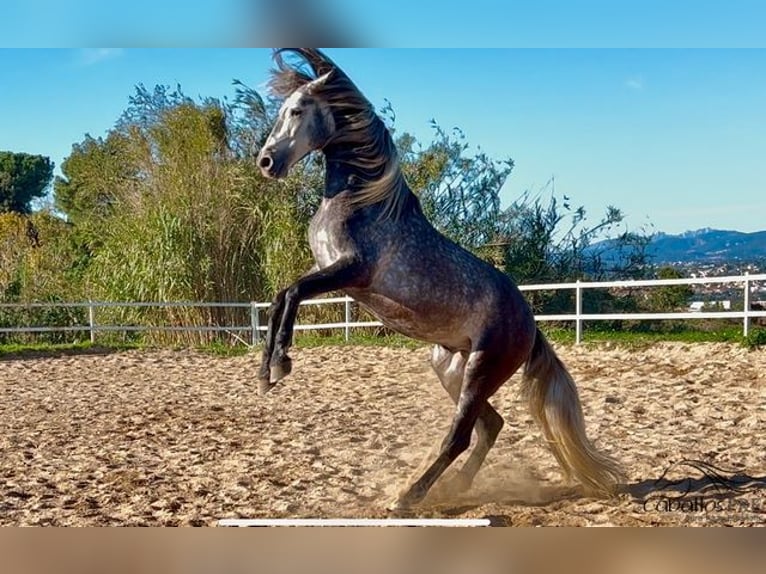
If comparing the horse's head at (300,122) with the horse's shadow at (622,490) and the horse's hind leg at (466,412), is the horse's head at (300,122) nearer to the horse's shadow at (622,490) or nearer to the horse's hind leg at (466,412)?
the horse's hind leg at (466,412)

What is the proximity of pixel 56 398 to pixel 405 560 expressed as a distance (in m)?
6.49

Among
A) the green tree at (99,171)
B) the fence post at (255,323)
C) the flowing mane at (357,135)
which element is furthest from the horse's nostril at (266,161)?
the green tree at (99,171)

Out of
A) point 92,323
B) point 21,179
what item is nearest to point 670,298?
point 92,323

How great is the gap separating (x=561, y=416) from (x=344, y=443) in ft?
6.96

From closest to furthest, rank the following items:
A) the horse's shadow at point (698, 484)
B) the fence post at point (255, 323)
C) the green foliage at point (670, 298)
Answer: the horse's shadow at point (698, 484) < the green foliage at point (670, 298) < the fence post at point (255, 323)

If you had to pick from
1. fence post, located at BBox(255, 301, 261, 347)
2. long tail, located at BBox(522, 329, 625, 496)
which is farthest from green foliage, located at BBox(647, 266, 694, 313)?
long tail, located at BBox(522, 329, 625, 496)

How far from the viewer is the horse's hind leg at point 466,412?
3.75 m

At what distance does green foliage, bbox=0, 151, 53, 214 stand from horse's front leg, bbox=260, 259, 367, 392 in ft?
87.1

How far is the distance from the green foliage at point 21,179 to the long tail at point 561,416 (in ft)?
86.7

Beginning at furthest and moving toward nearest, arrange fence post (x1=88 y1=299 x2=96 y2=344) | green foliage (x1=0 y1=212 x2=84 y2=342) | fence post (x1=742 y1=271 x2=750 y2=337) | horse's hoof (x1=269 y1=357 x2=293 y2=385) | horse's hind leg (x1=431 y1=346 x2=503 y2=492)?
green foliage (x1=0 y1=212 x2=84 y2=342) → fence post (x1=88 y1=299 x2=96 y2=344) → fence post (x1=742 y1=271 x2=750 y2=337) → horse's hind leg (x1=431 y1=346 x2=503 y2=492) → horse's hoof (x1=269 y1=357 x2=293 y2=385)

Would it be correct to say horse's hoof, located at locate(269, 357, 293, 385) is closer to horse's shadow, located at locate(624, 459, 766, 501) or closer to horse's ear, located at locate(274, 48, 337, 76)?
horse's ear, located at locate(274, 48, 337, 76)

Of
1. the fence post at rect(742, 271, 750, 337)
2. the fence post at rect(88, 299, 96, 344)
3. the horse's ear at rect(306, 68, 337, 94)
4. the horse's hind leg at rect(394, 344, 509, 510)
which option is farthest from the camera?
the fence post at rect(88, 299, 96, 344)

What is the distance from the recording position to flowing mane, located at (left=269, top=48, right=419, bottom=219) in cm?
359

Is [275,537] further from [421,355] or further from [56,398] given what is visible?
[421,355]
